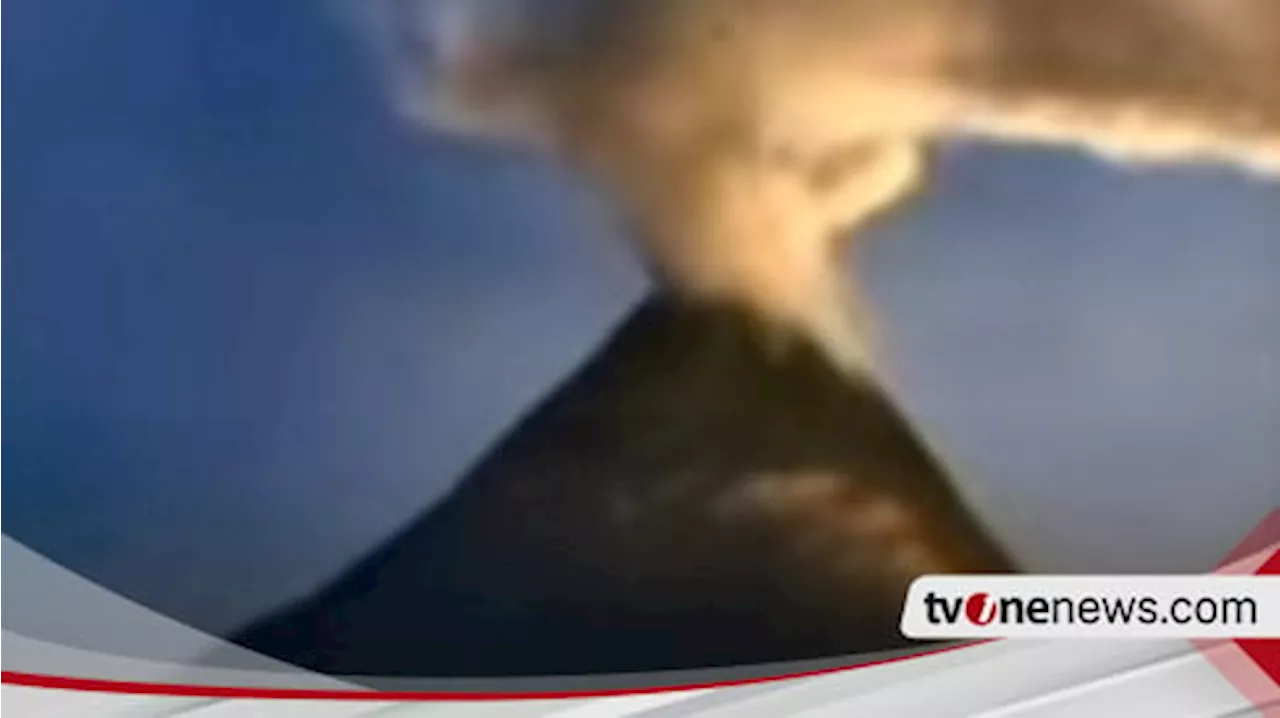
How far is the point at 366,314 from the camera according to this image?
1094 millimetres

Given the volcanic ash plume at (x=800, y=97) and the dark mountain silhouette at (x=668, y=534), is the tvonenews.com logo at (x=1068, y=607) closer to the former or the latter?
the dark mountain silhouette at (x=668, y=534)

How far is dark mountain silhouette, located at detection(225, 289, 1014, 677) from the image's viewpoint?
3.63ft

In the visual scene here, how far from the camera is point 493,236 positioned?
3.59 feet

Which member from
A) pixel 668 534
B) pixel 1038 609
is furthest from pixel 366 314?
pixel 1038 609

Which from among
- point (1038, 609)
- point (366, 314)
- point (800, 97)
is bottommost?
point (1038, 609)

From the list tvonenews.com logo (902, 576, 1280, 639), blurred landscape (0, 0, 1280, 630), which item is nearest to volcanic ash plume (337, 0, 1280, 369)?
blurred landscape (0, 0, 1280, 630)

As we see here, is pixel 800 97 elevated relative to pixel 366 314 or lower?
elevated

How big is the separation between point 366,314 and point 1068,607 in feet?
1.97

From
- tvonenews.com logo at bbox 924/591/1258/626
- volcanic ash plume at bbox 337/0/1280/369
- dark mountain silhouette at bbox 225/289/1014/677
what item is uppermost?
volcanic ash plume at bbox 337/0/1280/369

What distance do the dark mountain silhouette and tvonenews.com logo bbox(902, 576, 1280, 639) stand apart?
0.02 m

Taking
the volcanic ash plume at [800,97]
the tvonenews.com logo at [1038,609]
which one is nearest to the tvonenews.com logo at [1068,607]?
the tvonenews.com logo at [1038,609]

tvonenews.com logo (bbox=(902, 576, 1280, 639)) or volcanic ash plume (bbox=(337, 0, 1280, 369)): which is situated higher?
volcanic ash plume (bbox=(337, 0, 1280, 369))

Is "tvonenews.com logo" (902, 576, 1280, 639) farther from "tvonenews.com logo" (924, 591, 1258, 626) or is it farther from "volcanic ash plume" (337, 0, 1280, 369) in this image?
"volcanic ash plume" (337, 0, 1280, 369)

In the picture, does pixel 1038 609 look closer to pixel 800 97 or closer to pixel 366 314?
pixel 800 97
